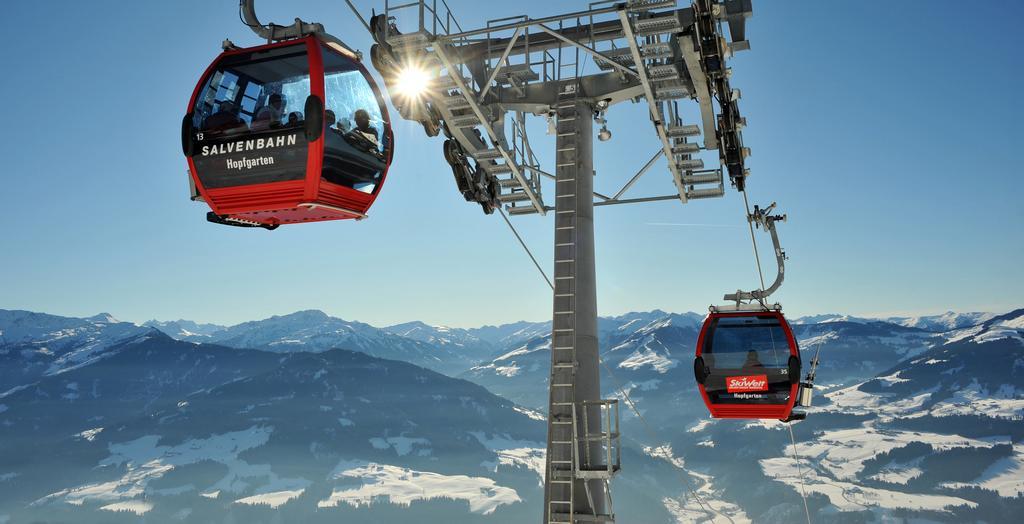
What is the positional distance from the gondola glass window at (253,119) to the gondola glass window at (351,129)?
0.33 metres

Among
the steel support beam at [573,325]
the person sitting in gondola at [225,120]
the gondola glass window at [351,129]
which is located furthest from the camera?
the steel support beam at [573,325]

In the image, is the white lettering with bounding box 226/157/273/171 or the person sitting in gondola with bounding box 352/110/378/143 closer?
the white lettering with bounding box 226/157/273/171

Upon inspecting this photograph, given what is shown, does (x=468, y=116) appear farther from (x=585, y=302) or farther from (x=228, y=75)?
(x=228, y=75)

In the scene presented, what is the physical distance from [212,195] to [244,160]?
74cm

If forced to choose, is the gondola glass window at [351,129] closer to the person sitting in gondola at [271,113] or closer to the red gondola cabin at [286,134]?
the red gondola cabin at [286,134]

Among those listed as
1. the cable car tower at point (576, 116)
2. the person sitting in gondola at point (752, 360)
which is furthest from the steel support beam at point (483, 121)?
the person sitting in gondola at point (752, 360)

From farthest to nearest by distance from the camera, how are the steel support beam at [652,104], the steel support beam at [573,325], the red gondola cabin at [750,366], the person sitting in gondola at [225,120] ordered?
1. the red gondola cabin at [750,366]
2. the steel support beam at [573,325]
3. the steel support beam at [652,104]
4. the person sitting in gondola at [225,120]

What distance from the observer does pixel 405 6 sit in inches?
483

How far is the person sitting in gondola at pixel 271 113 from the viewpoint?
9438mm

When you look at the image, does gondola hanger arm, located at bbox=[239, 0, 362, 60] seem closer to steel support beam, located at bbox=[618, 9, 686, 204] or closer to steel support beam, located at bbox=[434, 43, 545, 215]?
steel support beam, located at bbox=[434, 43, 545, 215]

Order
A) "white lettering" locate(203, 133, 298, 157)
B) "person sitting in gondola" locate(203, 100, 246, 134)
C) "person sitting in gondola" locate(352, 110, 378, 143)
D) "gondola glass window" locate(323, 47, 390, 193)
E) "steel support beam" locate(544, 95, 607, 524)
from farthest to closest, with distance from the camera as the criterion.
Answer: "steel support beam" locate(544, 95, 607, 524), "person sitting in gondola" locate(352, 110, 378, 143), "person sitting in gondola" locate(203, 100, 246, 134), "gondola glass window" locate(323, 47, 390, 193), "white lettering" locate(203, 133, 298, 157)

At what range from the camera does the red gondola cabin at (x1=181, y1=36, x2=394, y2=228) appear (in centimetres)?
920

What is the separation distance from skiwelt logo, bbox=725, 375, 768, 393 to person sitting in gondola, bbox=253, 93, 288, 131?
11620 millimetres

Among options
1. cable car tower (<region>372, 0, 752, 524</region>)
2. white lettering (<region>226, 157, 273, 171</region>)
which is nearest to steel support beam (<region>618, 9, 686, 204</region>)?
cable car tower (<region>372, 0, 752, 524</region>)
